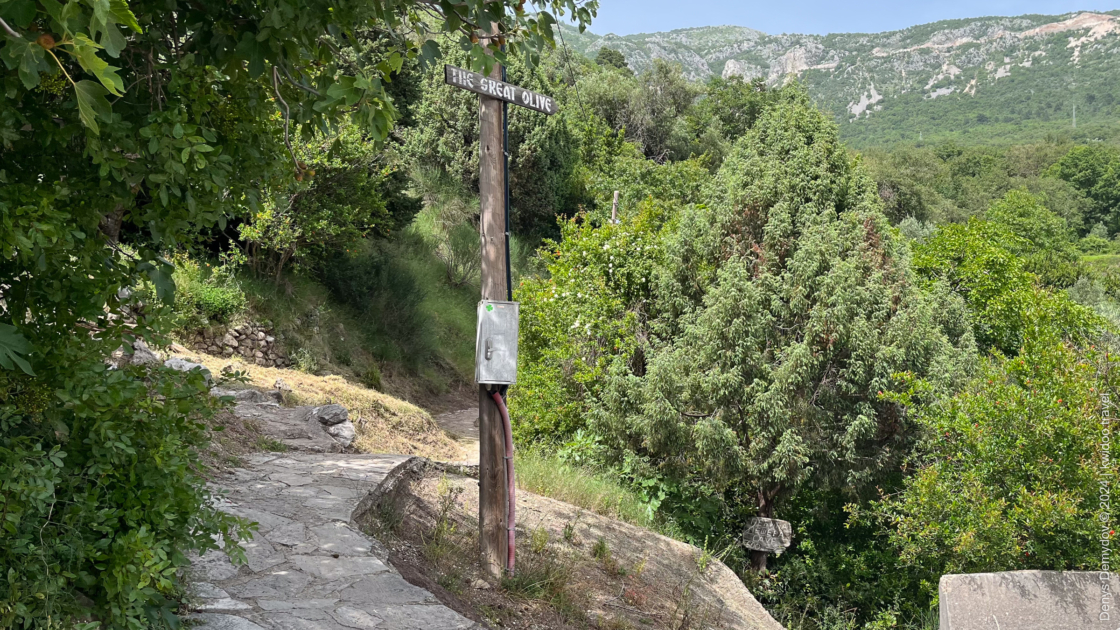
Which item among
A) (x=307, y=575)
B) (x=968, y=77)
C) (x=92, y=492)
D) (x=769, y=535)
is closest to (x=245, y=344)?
(x=769, y=535)

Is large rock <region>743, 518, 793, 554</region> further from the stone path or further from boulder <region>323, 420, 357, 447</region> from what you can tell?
the stone path

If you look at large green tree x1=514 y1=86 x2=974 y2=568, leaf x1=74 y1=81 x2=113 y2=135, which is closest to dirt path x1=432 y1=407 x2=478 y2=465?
A: large green tree x1=514 y1=86 x2=974 y2=568

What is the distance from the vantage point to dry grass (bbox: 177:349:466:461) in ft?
34.2

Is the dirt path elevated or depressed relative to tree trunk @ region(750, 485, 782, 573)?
elevated

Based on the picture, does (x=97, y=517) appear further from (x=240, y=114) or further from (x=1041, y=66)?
(x=1041, y=66)

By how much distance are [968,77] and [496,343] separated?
181 metres

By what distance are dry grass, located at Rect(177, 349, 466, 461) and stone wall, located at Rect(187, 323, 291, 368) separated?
436 mm

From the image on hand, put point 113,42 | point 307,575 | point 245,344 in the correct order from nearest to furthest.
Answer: point 113,42
point 307,575
point 245,344

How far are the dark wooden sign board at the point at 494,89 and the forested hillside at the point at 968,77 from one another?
8253cm

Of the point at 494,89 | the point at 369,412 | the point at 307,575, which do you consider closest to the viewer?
the point at 307,575

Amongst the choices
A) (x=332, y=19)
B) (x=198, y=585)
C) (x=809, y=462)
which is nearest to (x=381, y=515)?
(x=198, y=585)

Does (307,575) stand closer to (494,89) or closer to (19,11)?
(494,89)

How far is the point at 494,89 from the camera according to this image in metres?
5.16

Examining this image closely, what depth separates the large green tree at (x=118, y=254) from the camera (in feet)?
8.30
